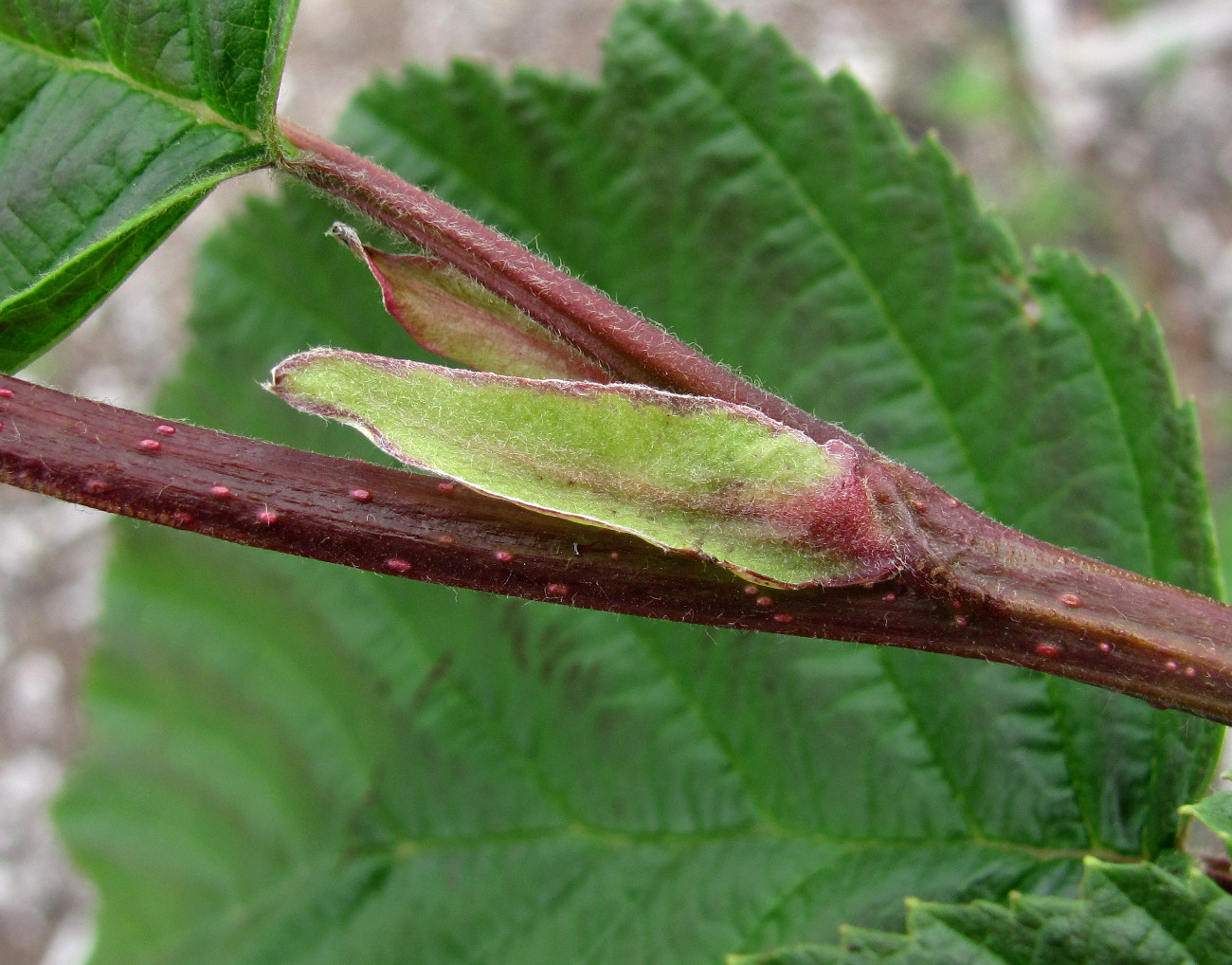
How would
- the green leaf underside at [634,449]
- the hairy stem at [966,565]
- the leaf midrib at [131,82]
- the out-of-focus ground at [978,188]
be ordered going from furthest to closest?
the out-of-focus ground at [978,188], the leaf midrib at [131,82], the hairy stem at [966,565], the green leaf underside at [634,449]

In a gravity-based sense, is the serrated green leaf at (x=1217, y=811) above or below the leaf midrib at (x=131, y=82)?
below

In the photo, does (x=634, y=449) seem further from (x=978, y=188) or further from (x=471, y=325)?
(x=978, y=188)

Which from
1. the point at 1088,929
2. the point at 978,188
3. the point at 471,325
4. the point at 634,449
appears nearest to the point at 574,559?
the point at 634,449

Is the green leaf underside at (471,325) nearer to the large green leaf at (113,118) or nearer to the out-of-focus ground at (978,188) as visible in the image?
the large green leaf at (113,118)

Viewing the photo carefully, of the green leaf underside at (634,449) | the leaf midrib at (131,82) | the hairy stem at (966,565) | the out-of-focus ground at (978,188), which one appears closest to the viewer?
the green leaf underside at (634,449)

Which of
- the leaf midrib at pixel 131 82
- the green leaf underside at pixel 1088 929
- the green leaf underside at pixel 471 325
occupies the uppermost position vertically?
the leaf midrib at pixel 131 82

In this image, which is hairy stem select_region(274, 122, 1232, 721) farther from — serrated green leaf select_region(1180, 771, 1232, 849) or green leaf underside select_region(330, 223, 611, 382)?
serrated green leaf select_region(1180, 771, 1232, 849)

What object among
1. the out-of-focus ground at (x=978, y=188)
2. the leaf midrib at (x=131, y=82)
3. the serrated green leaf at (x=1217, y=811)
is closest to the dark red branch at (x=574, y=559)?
the serrated green leaf at (x=1217, y=811)

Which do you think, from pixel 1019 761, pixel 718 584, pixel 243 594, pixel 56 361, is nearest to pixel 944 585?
pixel 718 584

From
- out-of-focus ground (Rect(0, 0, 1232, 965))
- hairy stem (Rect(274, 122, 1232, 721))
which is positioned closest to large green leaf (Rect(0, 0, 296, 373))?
hairy stem (Rect(274, 122, 1232, 721))
